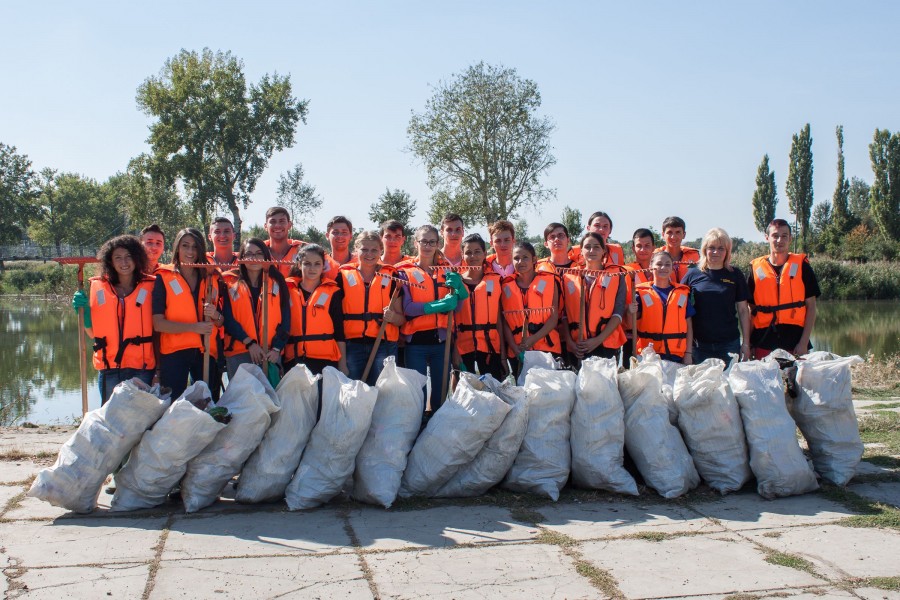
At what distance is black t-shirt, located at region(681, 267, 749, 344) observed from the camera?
5.20 m

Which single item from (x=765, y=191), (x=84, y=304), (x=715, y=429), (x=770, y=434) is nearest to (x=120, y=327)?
(x=84, y=304)

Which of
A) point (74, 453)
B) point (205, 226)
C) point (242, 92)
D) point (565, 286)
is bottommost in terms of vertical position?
point (74, 453)

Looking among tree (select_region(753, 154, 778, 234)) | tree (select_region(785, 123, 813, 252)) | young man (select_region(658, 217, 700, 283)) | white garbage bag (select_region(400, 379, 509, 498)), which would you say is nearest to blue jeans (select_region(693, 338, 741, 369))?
young man (select_region(658, 217, 700, 283))

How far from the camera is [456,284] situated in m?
4.92

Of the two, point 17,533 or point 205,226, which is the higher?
point 205,226

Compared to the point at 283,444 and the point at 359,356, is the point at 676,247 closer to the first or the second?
the point at 359,356

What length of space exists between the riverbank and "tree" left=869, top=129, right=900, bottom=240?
35484 millimetres

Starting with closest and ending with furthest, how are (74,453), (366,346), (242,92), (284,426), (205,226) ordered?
1. (74,453)
2. (284,426)
3. (366,346)
4. (242,92)
5. (205,226)

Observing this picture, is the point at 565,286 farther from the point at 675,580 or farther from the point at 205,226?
the point at 205,226

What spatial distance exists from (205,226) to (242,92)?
623 cm

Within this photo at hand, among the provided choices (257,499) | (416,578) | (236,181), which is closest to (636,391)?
(416,578)

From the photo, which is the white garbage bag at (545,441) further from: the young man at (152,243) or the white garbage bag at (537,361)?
the young man at (152,243)

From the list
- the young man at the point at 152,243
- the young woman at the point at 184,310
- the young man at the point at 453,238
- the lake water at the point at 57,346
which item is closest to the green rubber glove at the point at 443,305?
the young man at the point at 453,238

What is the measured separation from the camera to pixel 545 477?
13.7 ft
